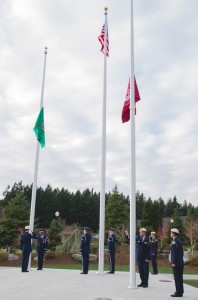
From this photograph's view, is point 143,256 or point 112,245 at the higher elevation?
point 112,245

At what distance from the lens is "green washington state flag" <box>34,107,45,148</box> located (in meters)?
15.6

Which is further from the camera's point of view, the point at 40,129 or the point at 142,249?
the point at 40,129

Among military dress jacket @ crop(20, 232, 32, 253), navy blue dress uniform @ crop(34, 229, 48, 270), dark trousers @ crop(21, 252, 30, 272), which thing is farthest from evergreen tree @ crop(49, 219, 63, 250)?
military dress jacket @ crop(20, 232, 32, 253)

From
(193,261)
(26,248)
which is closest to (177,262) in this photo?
(26,248)

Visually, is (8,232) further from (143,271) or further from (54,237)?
(143,271)

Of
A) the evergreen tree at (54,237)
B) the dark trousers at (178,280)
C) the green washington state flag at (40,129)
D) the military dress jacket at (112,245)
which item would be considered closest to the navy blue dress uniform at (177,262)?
the dark trousers at (178,280)

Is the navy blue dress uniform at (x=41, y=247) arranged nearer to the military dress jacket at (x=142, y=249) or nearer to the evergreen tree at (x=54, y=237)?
the military dress jacket at (x=142, y=249)

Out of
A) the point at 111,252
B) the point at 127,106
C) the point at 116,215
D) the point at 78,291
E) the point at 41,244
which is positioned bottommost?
the point at 78,291

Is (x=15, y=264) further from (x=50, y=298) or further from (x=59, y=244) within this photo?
(x=50, y=298)

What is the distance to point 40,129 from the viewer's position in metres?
15.7

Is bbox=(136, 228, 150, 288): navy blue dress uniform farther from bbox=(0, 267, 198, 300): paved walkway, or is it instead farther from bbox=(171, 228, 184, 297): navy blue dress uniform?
bbox=(171, 228, 184, 297): navy blue dress uniform

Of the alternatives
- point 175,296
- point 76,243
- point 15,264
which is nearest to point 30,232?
point 175,296

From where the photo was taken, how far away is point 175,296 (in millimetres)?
8203

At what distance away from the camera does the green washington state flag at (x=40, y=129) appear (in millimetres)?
15555
